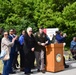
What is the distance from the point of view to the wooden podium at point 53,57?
10.7m

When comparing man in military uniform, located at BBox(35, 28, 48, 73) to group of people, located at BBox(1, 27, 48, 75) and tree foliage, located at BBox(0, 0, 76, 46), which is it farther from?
tree foliage, located at BBox(0, 0, 76, 46)

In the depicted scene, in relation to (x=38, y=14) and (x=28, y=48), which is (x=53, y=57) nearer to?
(x=28, y=48)

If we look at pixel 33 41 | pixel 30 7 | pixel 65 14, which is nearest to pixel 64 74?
pixel 33 41

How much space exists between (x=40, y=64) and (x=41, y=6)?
15.0m

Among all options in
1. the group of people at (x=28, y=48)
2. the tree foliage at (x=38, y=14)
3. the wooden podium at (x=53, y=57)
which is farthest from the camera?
the tree foliage at (x=38, y=14)

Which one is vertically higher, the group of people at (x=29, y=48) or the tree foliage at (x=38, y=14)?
the tree foliage at (x=38, y=14)

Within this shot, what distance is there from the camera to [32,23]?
25641 mm

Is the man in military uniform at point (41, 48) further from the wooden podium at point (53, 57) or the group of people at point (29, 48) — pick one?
the wooden podium at point (53, 57)

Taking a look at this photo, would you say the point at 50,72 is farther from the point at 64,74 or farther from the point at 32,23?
the point at 32,23

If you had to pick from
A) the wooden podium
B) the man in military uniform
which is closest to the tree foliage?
the wooden podium

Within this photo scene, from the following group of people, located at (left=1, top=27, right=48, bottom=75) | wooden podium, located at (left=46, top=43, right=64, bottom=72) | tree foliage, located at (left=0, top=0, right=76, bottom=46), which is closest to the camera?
group of people, located at (left=1, top=27, right=48, bottom=75)

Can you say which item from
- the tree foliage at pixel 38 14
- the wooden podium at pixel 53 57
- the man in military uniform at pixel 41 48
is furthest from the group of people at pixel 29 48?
the tree foliage at pixel 38 14

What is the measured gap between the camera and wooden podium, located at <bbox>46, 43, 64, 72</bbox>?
35.2 ft

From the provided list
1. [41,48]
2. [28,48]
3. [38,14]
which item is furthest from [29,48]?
[38,14]
